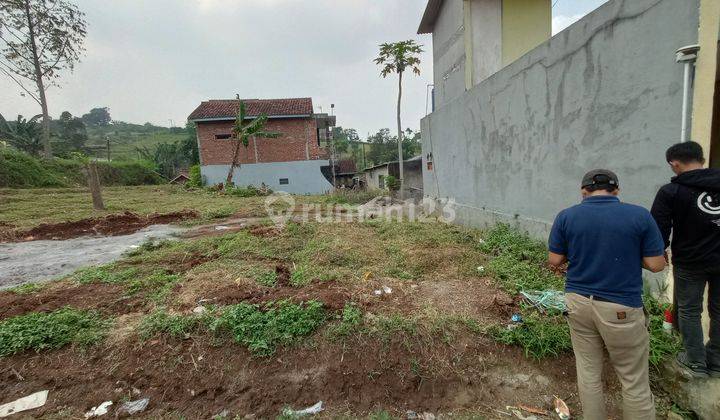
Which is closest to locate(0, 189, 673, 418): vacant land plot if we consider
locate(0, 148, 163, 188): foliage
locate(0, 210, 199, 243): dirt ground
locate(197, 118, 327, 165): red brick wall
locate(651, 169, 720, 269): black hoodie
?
locate(651, 169, 720, 269): black hoodie

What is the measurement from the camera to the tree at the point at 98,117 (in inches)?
2771

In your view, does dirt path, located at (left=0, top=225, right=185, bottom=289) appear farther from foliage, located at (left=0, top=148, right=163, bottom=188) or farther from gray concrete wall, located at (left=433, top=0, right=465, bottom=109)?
foliage, located at (left=0, top=148, right=163, bottom=188)

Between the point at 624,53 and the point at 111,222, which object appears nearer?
the point at 624,53

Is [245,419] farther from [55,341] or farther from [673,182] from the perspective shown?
[673,182]

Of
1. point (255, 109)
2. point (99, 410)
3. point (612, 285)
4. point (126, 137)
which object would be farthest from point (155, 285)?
point (126, 137)

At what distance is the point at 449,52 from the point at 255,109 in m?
17.6

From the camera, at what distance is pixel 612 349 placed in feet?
5.82

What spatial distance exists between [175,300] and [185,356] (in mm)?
1047

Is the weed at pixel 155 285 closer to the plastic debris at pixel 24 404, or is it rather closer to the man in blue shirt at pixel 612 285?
the plastic debris at pixel 24 404

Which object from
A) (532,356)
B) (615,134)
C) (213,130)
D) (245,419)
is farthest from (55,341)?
(213,130)

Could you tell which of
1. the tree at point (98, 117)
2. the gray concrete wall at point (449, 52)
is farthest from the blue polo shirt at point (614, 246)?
the tree at point (98, 117)

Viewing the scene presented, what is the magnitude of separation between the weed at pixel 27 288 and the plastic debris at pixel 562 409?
5.50m

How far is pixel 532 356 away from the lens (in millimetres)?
2547

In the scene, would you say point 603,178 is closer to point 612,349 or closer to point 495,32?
point 612,349
